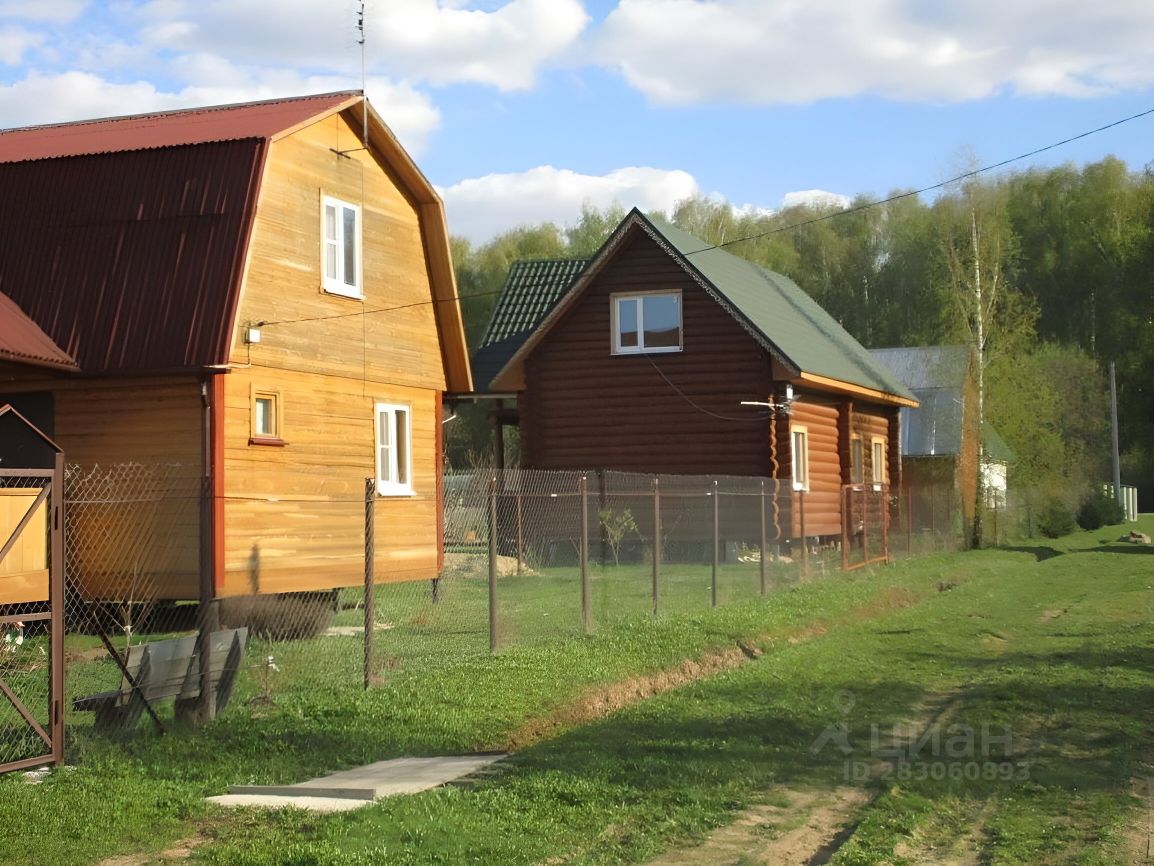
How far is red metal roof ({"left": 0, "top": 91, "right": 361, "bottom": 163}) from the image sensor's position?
18.0m

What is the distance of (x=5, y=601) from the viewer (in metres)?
11.7

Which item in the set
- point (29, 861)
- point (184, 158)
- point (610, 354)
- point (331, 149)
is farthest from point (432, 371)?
point (29, 861)

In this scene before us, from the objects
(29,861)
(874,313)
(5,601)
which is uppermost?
(874,313)

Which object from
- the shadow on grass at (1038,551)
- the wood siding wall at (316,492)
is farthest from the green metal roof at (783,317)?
the wood siding wall at (316,492)

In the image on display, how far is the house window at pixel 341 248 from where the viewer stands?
18.9m

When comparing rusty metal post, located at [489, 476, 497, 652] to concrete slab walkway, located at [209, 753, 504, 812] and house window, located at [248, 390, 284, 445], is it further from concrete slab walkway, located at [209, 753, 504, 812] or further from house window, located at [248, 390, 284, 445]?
house window, located at [248, 390, 284, 445]

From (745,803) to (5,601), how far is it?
6921 mm

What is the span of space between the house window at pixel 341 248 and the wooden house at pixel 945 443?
18959 mm

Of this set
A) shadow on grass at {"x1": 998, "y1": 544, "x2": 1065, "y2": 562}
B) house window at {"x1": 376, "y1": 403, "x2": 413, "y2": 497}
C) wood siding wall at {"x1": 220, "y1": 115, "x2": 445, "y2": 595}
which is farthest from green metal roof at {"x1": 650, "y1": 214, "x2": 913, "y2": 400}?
house window at {"x1": 376, "y1": 403, "x2": 413, "y2": 497}

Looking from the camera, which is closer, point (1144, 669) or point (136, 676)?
point (136, 676)

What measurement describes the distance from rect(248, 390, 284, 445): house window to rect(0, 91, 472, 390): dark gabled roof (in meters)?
1.36

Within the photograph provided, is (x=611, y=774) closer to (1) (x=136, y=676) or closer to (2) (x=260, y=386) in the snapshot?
(1) (x=136, y=676)
